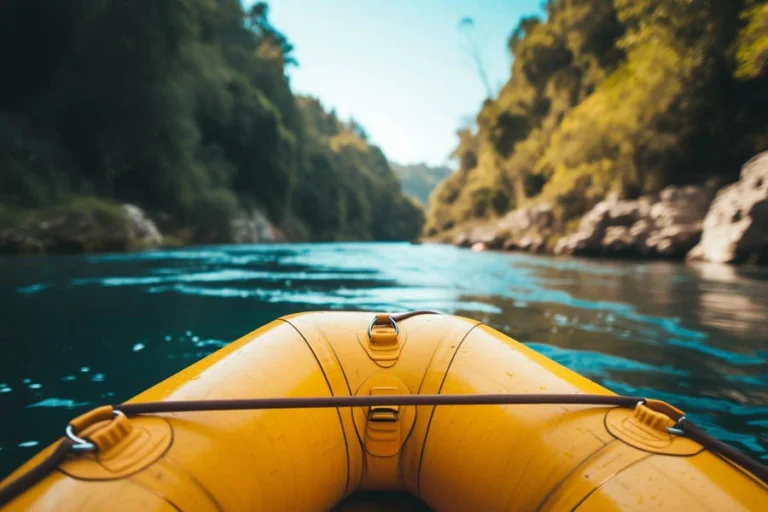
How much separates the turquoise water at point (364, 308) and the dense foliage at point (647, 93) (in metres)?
6.90

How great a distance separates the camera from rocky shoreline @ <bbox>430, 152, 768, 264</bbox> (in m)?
9.22

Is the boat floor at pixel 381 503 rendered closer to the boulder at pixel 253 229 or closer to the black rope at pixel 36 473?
the black rope at pixel 36 473

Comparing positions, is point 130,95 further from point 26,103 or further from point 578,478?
point 578,478

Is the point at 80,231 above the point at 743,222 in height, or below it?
below

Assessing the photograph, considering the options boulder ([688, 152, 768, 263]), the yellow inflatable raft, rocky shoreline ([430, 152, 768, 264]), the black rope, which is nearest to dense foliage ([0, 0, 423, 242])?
the yellow inflatable raft

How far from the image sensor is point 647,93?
1345cm

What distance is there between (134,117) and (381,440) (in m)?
19.6

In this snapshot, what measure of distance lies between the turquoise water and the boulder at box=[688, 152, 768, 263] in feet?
5.81

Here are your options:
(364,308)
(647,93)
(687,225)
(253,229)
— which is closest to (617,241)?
(687,225)

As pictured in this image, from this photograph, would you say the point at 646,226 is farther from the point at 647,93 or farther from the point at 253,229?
the point at 253,229

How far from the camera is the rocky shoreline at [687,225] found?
30.2 ft

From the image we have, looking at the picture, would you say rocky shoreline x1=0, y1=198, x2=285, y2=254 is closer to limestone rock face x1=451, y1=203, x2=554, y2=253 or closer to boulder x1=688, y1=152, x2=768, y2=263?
limestone rock face x1=451, y1=203, x2=554, y2=253

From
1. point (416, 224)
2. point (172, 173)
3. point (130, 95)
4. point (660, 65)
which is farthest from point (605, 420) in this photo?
point (416, 224)

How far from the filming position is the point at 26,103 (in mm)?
15062
